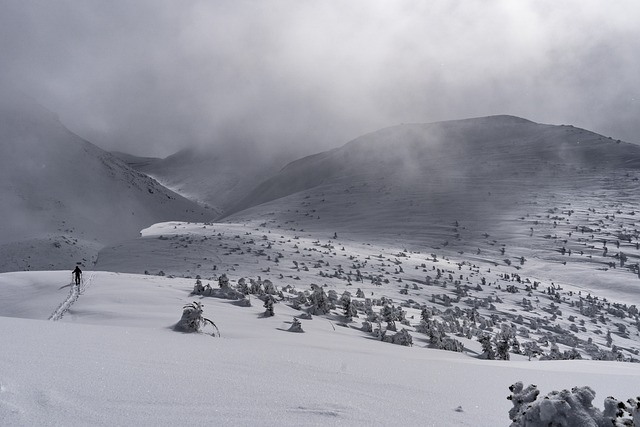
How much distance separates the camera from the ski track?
26.7 feet

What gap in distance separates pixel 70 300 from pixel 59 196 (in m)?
72.6

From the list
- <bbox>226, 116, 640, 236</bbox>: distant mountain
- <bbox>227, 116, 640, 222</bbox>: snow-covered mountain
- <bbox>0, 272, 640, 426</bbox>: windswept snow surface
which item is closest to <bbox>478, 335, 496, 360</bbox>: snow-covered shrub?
<bbox>0, 272, 640, 426</bbox>: windswept snow surface

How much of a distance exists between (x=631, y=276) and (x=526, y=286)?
9075mm

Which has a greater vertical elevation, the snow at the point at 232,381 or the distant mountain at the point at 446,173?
the distant mountain at the point at 446,173

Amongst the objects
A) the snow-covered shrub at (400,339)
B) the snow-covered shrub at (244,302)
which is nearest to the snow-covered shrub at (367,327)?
the snow-covered shrub at (400,339)

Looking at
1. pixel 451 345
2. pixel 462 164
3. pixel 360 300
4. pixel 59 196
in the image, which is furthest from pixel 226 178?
pixel 451 345

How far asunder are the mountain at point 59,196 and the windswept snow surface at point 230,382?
45784mm

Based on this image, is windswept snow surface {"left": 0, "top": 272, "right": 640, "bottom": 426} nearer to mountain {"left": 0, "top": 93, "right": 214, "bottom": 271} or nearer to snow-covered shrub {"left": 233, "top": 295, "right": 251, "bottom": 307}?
snow-covered shrub {"left": 233, "top": 295, "right": 251, "bottom": 307}

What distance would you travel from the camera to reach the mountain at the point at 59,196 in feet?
173

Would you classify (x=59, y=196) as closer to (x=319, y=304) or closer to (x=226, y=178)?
(x=319, y=304)

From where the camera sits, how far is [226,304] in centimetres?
989

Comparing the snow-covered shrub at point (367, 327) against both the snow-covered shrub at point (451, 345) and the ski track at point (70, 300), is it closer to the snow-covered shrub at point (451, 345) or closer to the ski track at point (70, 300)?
the snow-covered shrub at point (451, 345)

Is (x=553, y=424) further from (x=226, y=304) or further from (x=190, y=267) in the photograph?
(x=190, y=267)

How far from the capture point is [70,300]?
9641mm
